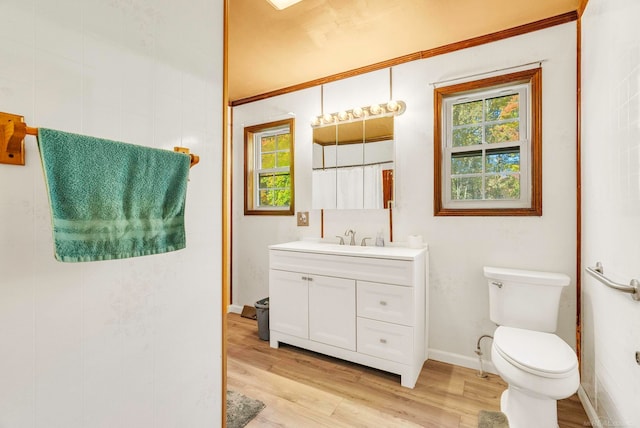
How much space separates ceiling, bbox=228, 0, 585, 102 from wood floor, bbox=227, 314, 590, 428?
2.46 m

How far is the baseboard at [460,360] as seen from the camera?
7.20 feet

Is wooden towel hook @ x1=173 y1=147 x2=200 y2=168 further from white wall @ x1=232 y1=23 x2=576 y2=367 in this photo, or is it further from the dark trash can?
the dark trash can

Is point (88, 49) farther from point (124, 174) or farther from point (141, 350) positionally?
point (141, 350)

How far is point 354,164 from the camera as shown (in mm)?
2742

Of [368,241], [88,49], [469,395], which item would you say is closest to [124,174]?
[88,49]

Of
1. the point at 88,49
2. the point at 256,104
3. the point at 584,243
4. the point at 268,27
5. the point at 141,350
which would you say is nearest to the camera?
the point at 88,49

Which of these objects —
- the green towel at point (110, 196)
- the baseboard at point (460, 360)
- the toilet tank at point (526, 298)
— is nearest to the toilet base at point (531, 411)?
the toilet tank at point (526, 298)

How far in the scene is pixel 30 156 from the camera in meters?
0.82

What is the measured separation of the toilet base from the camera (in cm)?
151

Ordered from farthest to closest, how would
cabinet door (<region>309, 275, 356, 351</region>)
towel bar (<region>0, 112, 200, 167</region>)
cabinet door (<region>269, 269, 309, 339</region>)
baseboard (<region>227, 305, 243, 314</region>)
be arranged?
baseboard (<region>227, 305, 243, 314</region>) < cabinet door (<region>269, 269, 309, 339</region>) < cabinet door (<region>309, 275, 356, 351</region>) < towel bar (<region>0, 112, 200, 167</region>)

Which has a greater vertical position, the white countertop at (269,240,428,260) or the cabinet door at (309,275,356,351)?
the white countertop at (269,240,428,260)

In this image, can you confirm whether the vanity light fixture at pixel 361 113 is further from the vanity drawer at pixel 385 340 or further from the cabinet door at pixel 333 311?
the vanity drawer at pixel 385 340

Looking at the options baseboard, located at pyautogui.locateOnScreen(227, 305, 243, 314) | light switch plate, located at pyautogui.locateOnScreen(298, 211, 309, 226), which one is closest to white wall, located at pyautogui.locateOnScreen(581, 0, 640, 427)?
light switch plate, located at pyautogui.locateOnScreen(298, 211, 309, 226)

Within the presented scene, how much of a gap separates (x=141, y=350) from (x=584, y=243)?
243cm
